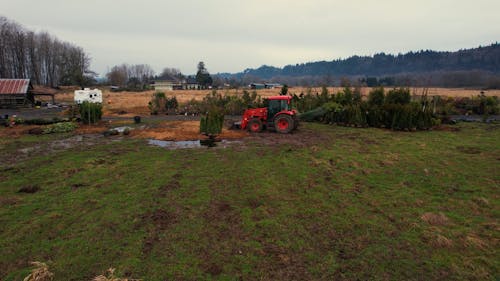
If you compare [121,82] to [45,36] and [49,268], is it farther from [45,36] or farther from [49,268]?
[49,268]

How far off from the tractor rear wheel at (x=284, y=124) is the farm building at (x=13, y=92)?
100ft

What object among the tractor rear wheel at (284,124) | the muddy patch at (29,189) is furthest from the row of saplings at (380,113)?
the muddy patch at (29,189)

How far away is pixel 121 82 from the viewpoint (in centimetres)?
8775

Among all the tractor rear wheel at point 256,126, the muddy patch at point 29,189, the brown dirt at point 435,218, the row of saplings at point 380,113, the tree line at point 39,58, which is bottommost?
the muddy patch at point 29,189

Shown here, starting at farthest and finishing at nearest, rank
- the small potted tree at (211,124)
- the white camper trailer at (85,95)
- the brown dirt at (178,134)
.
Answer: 1. the white camper trailer at (85,95)
2. the brown dirt at (178,134)
3. the small potted tree at (211,124)

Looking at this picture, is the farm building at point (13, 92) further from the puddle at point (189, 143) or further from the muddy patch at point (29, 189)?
the muddy patch at point (29, 189)

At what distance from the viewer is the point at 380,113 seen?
1873 centimetres

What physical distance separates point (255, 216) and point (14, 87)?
37235mm

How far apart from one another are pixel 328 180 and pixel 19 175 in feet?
31.0

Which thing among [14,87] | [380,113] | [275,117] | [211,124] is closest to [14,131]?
[211,124]

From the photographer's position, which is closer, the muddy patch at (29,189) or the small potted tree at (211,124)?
the muddy patch at (29,189)

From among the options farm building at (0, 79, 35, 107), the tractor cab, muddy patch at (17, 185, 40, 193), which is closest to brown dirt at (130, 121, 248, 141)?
the tractor cab

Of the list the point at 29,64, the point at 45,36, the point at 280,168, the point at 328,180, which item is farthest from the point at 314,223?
the point at 45,36

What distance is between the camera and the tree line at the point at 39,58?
61.6 metres
